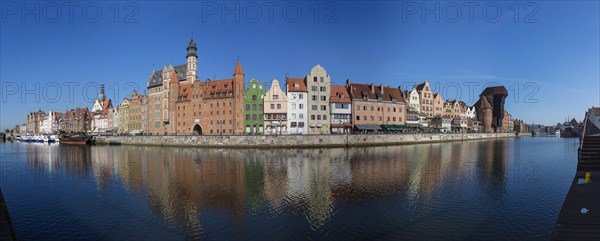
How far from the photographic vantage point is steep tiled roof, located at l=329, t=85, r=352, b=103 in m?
77.1

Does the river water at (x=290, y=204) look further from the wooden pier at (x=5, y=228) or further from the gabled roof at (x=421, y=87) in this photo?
the gabled roof at (x=421, y=87)

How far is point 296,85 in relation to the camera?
247 feet

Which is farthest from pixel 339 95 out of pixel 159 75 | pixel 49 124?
pixel 49 124

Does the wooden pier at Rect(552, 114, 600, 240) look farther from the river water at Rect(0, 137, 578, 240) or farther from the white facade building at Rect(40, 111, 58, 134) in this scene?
the white facade building at Rect(40, 111, 58, 134)

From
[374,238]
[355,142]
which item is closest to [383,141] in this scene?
[355,142]

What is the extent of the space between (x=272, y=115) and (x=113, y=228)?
59504 mm

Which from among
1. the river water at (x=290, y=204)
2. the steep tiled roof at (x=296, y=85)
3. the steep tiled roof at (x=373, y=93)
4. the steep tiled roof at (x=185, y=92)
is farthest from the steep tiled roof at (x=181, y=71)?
the river water at (x=290, y=204)

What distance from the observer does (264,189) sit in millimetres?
24578

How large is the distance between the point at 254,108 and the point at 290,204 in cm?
5810

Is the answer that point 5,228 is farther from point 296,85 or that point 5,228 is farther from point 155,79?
point 155,79

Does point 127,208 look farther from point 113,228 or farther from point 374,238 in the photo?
→ point 374,238

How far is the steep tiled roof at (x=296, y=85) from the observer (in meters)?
74.7

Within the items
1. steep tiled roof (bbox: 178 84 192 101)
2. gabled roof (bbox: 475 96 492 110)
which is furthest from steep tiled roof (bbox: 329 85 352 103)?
gabled roof (bbox: 475 96 492 110)

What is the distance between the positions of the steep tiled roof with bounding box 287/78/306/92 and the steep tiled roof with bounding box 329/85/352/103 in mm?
7421
